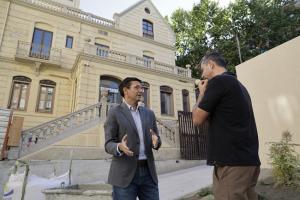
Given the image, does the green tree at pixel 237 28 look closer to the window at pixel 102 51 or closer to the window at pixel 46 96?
the window at pixel 102 51

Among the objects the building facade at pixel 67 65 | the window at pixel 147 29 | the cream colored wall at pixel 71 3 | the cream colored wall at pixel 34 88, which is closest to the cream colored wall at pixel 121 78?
the building facade at pixel 67 65

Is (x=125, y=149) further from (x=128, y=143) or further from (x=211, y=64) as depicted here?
(x=211, y=64)

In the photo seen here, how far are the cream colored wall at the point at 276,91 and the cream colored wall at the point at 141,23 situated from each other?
13091mm

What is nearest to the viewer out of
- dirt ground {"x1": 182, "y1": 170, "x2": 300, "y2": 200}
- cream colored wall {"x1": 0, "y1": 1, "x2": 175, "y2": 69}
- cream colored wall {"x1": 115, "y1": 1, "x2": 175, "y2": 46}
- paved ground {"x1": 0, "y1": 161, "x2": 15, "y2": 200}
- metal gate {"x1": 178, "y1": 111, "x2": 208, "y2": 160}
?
dirt ground {"x1": 182, "y1": 170, "x2": 300, "y2": 200}

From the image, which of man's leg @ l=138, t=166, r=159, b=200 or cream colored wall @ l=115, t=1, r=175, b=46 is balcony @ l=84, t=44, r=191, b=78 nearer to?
cream colored wall @ l=115, t=1, r=175, b=46

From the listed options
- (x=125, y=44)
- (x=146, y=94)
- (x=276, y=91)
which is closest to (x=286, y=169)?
(x=276, y=91)

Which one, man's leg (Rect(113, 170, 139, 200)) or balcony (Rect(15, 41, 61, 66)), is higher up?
balcony (Rect(15, 41, 61, 66))

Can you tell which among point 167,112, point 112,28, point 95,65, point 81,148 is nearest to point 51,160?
point 81,148

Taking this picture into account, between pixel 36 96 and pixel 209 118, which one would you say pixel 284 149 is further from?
pixel 36 96

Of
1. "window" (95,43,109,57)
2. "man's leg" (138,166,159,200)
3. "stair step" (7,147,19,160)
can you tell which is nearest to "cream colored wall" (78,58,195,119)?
"window" (95,43,109,57)

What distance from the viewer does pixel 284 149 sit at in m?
4.47

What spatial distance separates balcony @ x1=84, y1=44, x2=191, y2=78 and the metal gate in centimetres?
550

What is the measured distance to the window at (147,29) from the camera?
19.0 m

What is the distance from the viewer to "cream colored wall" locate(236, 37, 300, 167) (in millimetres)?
5520
